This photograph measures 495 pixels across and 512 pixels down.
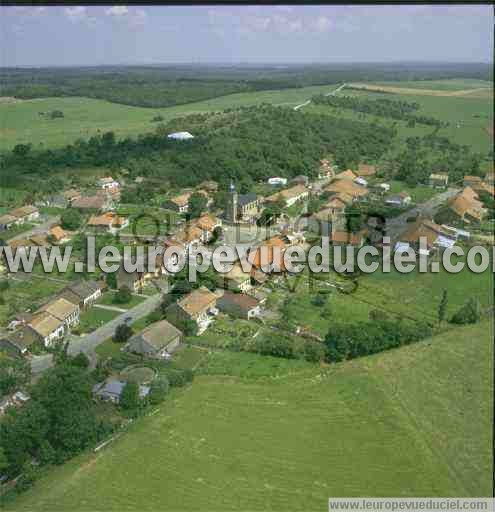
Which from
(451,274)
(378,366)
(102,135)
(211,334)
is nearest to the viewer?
(378,366)

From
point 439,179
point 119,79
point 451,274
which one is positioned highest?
point 119,79

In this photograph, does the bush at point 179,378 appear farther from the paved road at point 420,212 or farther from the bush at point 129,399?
the paved road at point 420,212

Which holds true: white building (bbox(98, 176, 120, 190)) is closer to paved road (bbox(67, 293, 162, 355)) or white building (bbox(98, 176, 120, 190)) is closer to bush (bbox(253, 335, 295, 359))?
paved road (bbox(67, 293, 162, 355))

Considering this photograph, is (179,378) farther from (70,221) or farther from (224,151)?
(224,151)

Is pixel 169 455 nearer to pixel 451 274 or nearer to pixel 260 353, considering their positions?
pixel 260 353

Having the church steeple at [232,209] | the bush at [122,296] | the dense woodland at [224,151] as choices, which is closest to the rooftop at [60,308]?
the bush at [122,296]

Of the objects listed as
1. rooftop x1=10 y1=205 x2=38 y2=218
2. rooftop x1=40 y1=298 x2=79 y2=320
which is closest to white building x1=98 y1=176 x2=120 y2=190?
rooftop x1=10 y1=205 x2=38 y2=218

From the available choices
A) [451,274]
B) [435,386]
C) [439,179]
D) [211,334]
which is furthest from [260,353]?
[439,179]

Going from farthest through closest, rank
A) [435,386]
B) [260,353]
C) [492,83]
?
[260,353]
[435,386]
[492,83]
